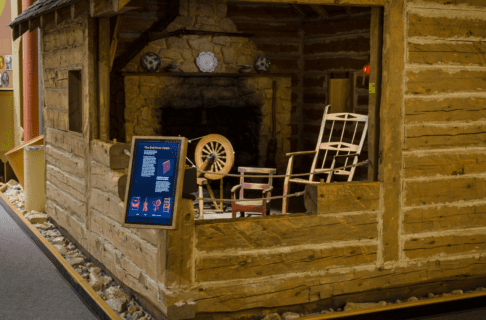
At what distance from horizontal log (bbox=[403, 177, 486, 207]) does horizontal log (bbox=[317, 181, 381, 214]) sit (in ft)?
1.00

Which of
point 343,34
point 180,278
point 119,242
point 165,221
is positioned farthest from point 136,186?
point 343,34

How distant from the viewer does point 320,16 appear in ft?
33.2

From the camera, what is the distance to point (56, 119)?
7859 mm

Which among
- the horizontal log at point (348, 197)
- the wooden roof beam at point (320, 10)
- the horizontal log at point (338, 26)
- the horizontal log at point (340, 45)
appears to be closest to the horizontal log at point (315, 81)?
the horizontal log at point (340, 45)

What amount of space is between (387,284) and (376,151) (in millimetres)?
1103

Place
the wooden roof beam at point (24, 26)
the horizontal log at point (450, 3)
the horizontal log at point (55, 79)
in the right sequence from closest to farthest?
the horizontal log at point (450, 3) → the horizontal log at point (55, 79) → the wooden roof beam at point (24, 26)

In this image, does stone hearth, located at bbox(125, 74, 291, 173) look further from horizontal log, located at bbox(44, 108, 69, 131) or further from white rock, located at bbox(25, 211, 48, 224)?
white rock, located at bbox(25, 211, 48, 224)

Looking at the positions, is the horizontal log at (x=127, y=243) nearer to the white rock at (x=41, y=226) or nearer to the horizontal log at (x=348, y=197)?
the horizontal log at (x=348, y=197)

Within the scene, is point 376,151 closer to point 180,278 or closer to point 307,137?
point 180,278

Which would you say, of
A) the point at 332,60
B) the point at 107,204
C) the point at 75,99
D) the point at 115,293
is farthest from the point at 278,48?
the point at 115,293

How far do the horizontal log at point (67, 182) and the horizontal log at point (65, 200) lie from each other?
0.05 metres

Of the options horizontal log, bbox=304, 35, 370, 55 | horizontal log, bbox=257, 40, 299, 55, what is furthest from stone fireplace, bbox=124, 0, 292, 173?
horizontal log, bbox=304, 35, 370, 55

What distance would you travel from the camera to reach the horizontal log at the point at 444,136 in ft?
17.6

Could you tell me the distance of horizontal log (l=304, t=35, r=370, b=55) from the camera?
9188 millimetres
